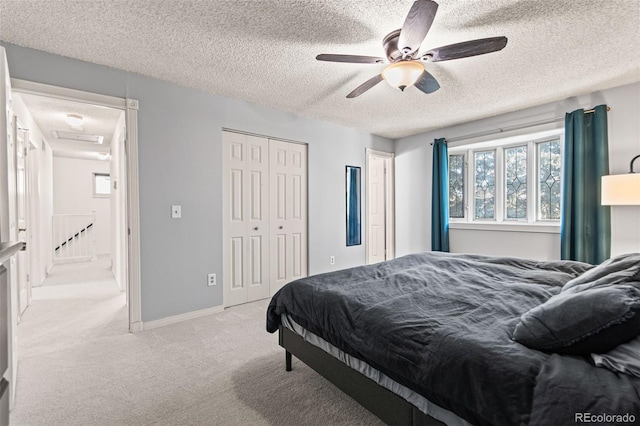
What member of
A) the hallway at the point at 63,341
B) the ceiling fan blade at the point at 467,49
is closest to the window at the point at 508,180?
the ceiling fan blade at the point at 467,49

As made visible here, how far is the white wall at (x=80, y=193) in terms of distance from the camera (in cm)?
700

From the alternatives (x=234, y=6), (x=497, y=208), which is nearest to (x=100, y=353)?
(x=234, y=6)

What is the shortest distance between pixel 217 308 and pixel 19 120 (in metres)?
2.99

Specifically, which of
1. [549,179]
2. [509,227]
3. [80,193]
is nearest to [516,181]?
[549,179]

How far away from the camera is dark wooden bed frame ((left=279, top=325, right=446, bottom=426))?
1305 millimetres

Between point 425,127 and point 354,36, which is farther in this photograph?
point 425,127

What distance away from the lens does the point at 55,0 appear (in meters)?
1.83

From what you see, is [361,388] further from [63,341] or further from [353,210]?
[353,210]

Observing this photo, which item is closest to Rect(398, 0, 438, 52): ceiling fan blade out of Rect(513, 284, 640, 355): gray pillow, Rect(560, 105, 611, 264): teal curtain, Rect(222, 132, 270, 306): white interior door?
Rect(513, 284, 640, 355): gray pillow

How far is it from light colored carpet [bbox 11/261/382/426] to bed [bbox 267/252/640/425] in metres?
0.21

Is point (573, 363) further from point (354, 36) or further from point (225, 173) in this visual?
point (225, 173)

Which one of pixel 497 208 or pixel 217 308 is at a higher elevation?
pixel 497 208

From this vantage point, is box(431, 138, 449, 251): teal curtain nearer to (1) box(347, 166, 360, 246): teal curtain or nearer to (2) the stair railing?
(1) box(347, 166, 360, 246): teal curtain

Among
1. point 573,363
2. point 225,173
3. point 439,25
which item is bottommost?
point 573,363
